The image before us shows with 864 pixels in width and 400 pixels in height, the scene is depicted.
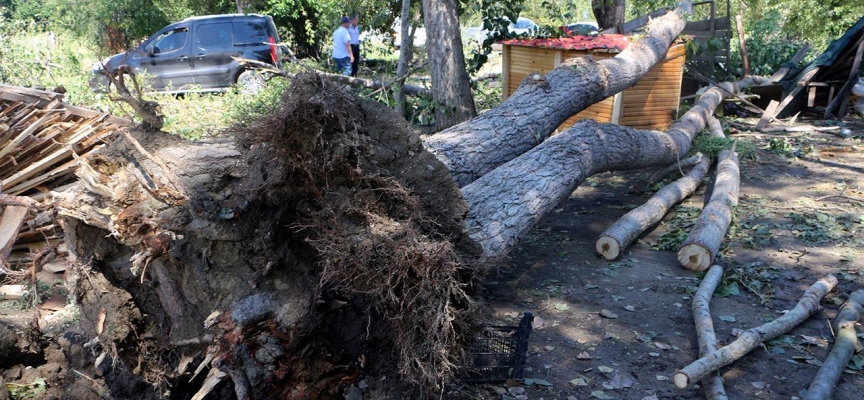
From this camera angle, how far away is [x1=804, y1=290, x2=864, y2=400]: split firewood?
3.38m

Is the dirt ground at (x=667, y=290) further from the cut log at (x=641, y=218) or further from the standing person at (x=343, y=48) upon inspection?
the standing person at (x=343, y=48)

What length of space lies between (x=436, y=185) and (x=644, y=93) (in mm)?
6388

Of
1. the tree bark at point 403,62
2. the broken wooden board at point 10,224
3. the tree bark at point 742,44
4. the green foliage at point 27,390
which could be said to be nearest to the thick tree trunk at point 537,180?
the green foliage at point 27,390

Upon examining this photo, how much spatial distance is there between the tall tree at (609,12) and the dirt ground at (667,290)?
4.37m

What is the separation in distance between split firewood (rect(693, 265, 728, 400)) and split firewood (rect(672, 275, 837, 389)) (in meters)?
0.08

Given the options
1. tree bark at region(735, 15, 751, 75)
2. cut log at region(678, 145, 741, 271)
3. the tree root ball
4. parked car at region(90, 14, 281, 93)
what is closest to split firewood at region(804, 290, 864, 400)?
cut log at region(678, 145, 741, 271)

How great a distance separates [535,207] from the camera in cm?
465

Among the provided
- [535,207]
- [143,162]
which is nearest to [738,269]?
[535,207]

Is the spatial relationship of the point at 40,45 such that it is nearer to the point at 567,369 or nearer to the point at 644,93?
the point at 644,93

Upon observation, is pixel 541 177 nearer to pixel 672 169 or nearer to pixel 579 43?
pixel 672 169

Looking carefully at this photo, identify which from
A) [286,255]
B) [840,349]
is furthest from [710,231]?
[286,255]

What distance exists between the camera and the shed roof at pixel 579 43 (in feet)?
26.4

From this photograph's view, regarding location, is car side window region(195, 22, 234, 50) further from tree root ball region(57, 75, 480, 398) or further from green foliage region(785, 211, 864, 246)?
green foliage region(785, 211, 864, 246)

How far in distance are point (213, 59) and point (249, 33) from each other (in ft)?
2.98
